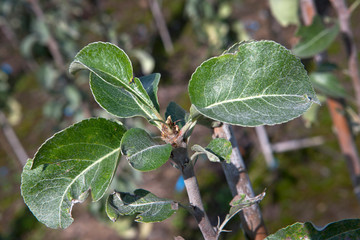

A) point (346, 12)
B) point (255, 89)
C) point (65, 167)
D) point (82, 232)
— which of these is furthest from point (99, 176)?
point (82, 232)

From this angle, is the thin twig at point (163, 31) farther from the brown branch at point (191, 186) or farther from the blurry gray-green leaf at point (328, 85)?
the brown branch at point (191, 186)

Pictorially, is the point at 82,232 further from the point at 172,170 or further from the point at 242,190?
the point at 242,190

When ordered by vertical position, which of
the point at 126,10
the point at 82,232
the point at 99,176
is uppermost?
the point at 126,10

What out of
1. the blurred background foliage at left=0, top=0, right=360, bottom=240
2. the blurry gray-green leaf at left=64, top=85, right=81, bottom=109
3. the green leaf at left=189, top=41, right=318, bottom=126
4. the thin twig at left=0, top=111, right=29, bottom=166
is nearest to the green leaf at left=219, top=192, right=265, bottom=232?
the green leaf at left=189, top=41, right=318, bottom=126

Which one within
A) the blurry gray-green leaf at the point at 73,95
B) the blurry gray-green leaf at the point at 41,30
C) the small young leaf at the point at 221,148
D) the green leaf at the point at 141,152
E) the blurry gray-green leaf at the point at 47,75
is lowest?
the small young leaf at the point at 221,148

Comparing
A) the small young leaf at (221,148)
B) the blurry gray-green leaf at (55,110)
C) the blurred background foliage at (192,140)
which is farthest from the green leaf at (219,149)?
the blurry gray-green leaf at (55,110)

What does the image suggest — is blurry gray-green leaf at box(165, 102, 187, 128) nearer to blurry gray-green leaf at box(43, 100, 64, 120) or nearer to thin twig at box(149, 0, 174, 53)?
blurry gray-green leaf at box(43, 100, 64, 120)
